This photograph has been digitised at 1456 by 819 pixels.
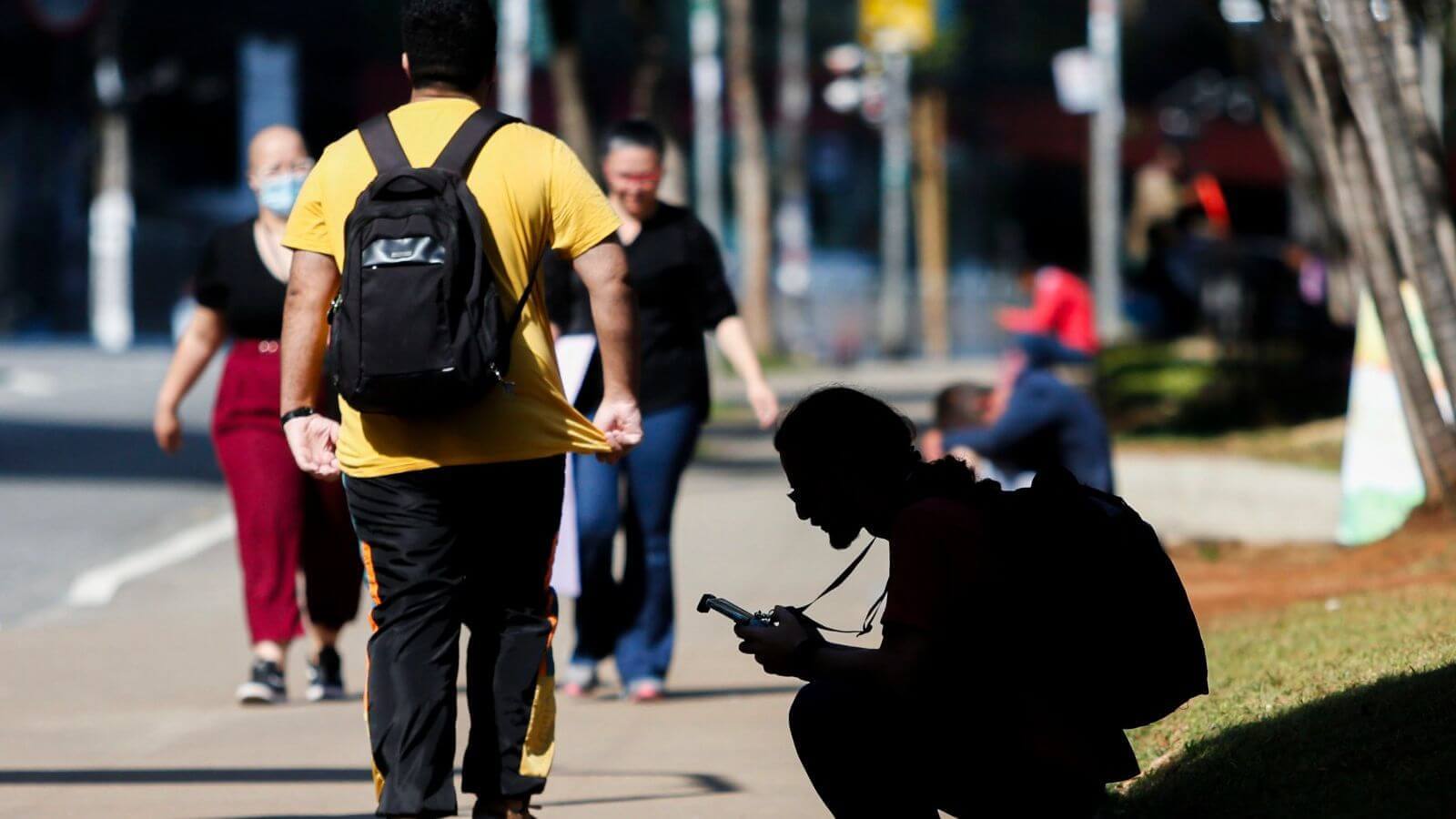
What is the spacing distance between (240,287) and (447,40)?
2625 millimetres

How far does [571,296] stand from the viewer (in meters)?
7.79

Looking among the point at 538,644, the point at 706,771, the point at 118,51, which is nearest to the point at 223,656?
the point at 706,771

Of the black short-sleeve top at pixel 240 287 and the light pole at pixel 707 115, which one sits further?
the light pole at pixel 707 115

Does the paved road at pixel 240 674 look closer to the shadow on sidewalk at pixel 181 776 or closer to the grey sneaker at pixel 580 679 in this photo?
the shadow on sidewalk at pixel 181 776

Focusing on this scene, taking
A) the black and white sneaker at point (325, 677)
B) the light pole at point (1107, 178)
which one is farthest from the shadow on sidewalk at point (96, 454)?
the light pole at point (1107, 178)

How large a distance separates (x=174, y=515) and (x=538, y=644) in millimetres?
9600

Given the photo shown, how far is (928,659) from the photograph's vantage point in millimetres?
4031

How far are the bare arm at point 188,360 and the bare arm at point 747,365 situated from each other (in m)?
1.60

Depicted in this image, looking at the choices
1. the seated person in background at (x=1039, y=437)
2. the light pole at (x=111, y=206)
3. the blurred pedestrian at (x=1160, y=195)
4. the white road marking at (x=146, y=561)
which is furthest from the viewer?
the light pole at (x=111, y=206)

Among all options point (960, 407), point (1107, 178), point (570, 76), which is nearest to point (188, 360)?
point (960, 407)

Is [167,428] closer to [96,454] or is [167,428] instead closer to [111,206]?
[96,454]

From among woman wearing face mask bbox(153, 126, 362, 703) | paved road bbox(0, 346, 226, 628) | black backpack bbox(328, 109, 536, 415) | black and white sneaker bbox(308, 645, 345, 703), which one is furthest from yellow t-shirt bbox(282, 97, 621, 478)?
paved road bbox(0, 346, 226, 628)

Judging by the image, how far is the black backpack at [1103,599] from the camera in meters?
4.06

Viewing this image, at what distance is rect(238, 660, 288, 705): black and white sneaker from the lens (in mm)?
7543
